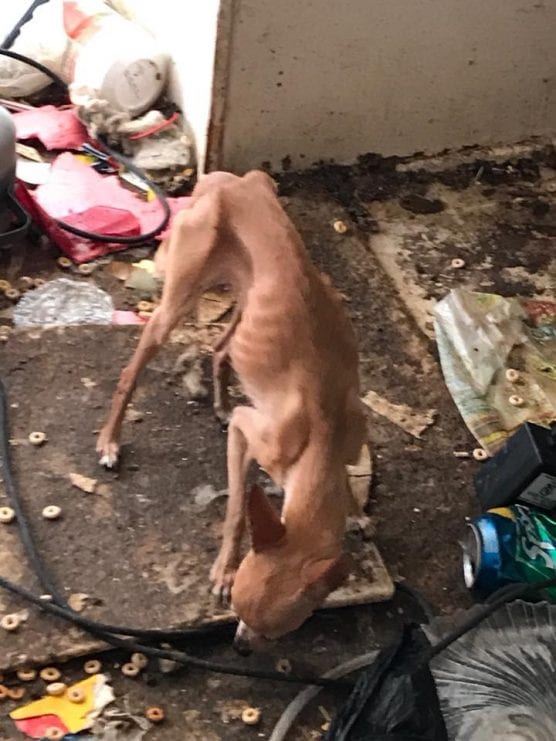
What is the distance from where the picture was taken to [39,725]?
6.64ft

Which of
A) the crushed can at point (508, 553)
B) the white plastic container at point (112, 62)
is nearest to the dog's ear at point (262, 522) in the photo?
the crushed can at point (508, 553)

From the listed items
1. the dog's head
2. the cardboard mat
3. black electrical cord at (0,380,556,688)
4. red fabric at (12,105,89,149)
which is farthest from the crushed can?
red fabric at (12,105,89,149)

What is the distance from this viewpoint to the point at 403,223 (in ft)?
11.3

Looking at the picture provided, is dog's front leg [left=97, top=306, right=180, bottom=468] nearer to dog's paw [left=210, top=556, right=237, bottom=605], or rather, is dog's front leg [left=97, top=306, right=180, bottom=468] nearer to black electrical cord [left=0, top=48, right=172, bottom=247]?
dog's paw [left=210, top=556, right=237, bottom=605]

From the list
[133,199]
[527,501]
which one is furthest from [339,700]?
[133,199]

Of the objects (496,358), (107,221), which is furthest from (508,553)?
(107,221)

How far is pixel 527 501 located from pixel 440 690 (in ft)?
1.88

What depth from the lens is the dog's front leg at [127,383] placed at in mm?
2434

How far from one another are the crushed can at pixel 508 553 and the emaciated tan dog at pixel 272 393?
0.36 metres

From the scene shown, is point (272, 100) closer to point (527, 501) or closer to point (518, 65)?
point (518, 65)

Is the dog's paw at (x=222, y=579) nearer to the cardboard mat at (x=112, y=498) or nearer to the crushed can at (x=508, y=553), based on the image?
the cardboard mat at (x=112, y=498)

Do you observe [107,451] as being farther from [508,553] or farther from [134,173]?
[134,173]

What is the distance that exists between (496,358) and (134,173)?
1264 millimetres

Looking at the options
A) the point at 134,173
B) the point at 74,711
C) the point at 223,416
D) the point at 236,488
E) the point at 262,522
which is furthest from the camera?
the point at 134,173
